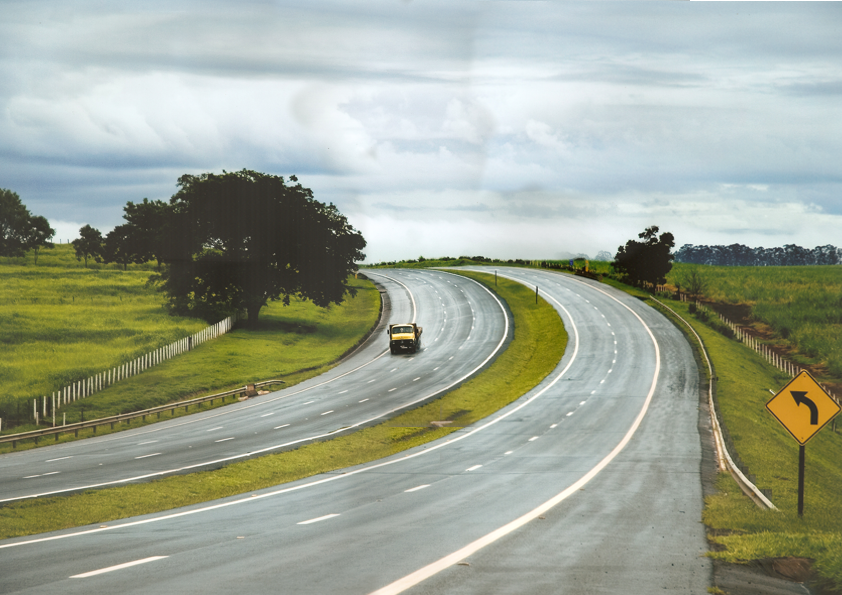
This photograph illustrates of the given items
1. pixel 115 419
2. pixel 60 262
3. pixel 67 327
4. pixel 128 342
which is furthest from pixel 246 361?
pixel 60 262

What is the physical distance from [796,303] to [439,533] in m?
87.4

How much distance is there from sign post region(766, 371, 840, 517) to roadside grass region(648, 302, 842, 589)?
58.3 inches

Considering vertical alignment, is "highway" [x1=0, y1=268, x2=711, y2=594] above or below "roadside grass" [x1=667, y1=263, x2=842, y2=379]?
below

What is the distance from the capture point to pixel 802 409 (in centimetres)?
1532

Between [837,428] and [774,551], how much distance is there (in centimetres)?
3832

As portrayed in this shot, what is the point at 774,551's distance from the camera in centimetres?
1171

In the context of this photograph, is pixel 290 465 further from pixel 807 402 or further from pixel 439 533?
pixel 807 402

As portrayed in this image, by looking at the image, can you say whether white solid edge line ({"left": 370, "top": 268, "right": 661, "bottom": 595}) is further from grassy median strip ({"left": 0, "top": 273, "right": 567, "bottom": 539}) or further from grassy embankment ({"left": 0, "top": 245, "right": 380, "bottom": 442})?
grassy embankment ({"left": 0, "top": 245, "right": 380, "bottom": 442})

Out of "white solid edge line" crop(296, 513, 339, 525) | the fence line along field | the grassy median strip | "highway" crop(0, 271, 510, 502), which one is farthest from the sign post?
the fence line along field

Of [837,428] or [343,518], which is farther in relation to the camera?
[837,428]

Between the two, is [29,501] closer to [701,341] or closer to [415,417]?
[415,417]

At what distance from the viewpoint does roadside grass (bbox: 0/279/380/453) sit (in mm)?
42469

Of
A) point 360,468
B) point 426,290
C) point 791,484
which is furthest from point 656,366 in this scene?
point 426,290

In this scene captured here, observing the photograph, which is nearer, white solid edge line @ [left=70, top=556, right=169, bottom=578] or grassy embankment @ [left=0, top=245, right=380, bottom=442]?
white solid edge line @ [left=70, top=556, right=169, bottom=578]
